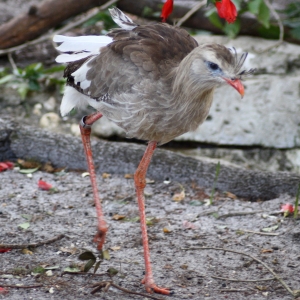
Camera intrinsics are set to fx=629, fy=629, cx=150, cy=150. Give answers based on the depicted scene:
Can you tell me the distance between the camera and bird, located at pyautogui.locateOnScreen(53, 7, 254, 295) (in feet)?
10.7

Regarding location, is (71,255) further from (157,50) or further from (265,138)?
(265,138)

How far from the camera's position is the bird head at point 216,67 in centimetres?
313

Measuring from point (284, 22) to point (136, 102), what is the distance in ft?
10.5

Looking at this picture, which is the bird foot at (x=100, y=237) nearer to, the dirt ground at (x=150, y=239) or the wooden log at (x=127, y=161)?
the dirt ground at (x=150, y=239)

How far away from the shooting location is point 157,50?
362cm

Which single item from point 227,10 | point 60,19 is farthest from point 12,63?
point 227,10

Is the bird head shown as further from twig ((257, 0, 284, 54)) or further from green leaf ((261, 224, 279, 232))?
twig ((257, 0, 284, 54))

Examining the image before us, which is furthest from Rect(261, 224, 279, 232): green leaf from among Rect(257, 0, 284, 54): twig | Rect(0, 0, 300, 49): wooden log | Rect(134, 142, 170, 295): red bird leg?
Rect(0, 0, 300, 49): wooden log

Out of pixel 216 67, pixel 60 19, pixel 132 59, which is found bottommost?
pixel 60 19

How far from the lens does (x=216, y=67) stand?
10.4 feet

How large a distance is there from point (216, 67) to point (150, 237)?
1.42 metres

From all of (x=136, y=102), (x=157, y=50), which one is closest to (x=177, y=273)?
(x=136, y=102)

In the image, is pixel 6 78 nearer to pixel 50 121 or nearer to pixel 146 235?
pixel 50 121

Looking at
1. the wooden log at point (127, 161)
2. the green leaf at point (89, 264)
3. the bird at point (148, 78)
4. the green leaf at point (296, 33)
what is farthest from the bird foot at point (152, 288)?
the green leaf at point (296, 33)
